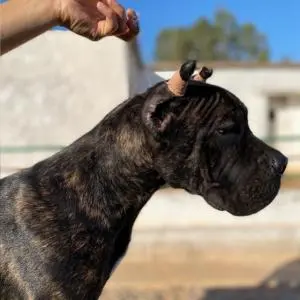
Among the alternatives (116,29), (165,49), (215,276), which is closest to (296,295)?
(215,276)

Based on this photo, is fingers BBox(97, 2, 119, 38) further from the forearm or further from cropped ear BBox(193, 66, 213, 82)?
cropped ear BBox(193, 66, 213, 82)

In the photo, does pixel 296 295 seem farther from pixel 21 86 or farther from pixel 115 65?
pixel 21 86

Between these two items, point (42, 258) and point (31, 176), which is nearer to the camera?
point (42, 258)

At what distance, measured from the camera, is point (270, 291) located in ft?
22.4

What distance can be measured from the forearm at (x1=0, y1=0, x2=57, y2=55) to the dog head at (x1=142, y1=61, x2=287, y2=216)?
0.68 metres

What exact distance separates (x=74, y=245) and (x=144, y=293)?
12.0ft

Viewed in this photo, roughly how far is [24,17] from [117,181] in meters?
1.01

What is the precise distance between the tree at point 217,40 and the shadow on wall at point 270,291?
171 feet

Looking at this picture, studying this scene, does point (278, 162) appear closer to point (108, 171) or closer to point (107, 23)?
point (108, 171)

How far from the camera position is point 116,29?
3311 mm

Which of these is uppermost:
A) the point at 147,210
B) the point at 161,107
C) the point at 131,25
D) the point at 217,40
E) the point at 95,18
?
the point at 95,18

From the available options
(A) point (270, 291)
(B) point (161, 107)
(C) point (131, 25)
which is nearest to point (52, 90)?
(A) point (270, 291)

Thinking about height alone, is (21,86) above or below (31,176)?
below

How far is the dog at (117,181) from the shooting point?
336cm
